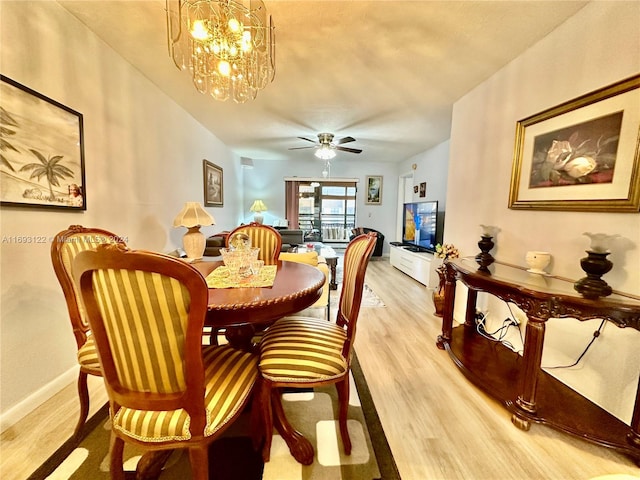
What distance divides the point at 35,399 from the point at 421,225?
4991mm

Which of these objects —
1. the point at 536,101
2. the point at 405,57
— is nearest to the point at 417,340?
the point at 536,101

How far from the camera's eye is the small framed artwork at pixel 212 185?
4268mm

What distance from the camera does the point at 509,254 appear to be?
2.23 meters

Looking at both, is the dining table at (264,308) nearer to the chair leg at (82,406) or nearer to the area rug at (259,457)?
the area rug at (259,457)

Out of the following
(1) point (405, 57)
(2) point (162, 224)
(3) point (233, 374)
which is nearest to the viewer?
(3) point (233, 374)

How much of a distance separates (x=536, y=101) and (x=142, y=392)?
2911 millimetres

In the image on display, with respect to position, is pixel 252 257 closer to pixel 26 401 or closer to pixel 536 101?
pixel 26 401

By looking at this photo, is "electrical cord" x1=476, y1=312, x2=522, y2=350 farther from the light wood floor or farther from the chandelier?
the chandelier

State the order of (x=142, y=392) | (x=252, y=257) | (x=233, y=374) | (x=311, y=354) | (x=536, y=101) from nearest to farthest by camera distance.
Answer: (x=142, y=392)
(x=233, y=374)
(x=311, y=354)
(x=252, y=257)
(x=536, y=101)

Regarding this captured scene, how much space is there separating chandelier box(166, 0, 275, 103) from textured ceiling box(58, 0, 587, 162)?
18cm

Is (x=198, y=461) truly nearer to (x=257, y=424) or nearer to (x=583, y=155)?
(x=257, y=424)

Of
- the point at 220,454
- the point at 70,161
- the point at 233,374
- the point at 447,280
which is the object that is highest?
the point at 70,161

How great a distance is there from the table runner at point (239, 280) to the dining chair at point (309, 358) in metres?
0.27

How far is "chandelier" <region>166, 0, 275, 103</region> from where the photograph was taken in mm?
1467
